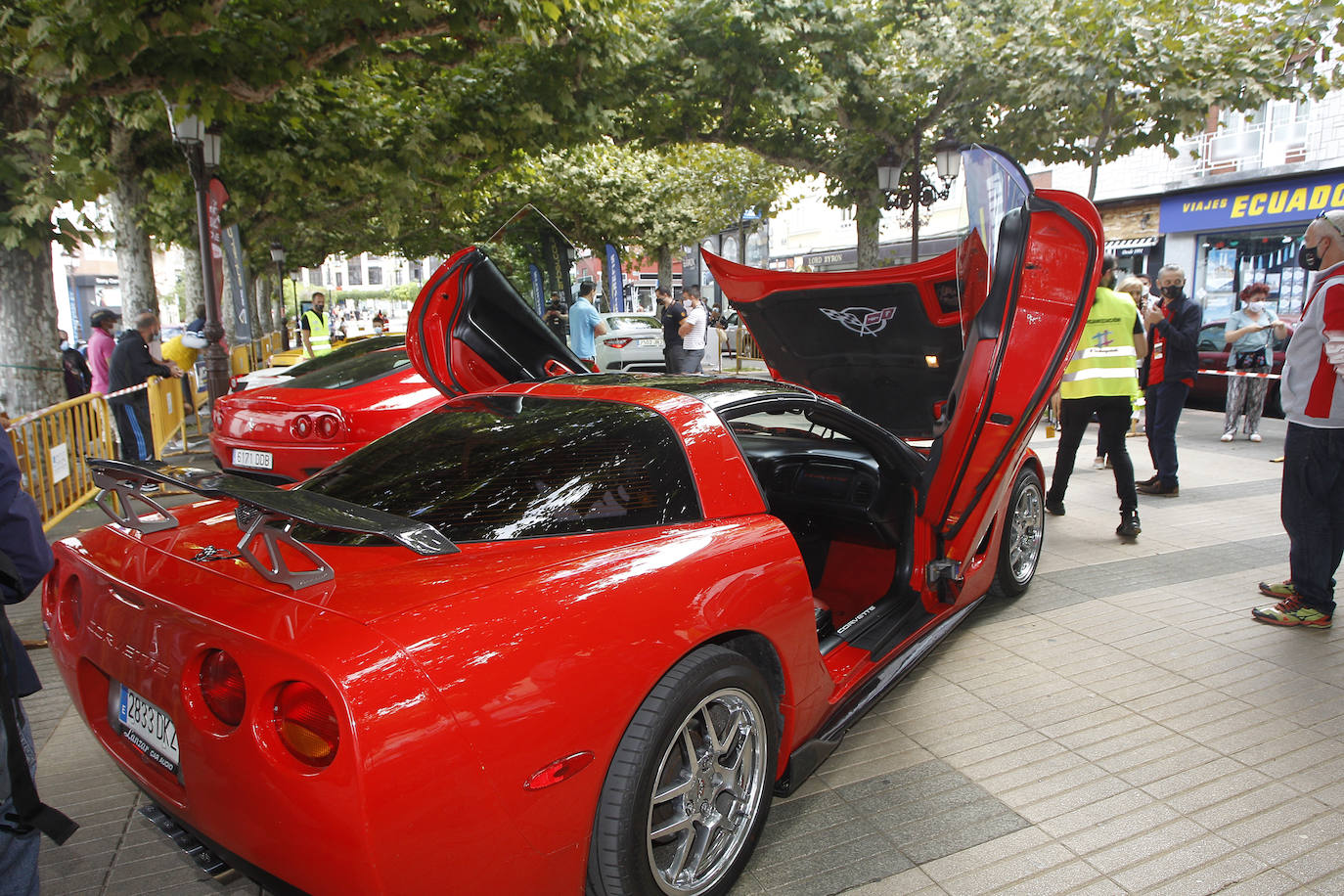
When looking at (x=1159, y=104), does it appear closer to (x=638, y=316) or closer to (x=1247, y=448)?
(x=1247, y=448)

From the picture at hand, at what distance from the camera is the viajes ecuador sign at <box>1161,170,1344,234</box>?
52.9 feet

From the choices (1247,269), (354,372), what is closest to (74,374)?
(354,372)

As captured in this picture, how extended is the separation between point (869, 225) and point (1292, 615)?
10716 mm

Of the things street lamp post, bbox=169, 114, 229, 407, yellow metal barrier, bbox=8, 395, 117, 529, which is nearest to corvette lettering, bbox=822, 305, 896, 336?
yellow metal barrier, bbox=8, 395, 117, 529

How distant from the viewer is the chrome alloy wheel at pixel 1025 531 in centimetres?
450

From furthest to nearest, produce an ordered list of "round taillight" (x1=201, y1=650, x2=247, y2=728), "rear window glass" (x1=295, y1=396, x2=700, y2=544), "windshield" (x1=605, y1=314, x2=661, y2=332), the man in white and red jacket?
"windshield" (x1=605, y1=314, x2=661, y2=332) → the man in white and red jacket → "rear window glass" (x1=295, y1=396, x2=700, y2=544) → "round taillight" (x1=201, y1=650, x2=247, y2=728)

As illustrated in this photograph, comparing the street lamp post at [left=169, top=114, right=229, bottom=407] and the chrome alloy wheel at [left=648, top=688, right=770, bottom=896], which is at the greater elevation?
the street lamp post at [left=169, top=114, right=229, bottom=407]

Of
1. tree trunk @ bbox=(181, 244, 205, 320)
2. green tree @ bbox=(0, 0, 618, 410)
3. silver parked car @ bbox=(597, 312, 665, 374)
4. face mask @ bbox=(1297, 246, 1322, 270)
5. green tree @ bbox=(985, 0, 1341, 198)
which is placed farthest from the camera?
silver parked car @ bbox=(597, 312, 665, 374)

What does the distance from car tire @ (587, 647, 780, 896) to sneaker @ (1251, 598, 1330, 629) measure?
3252 millimetres

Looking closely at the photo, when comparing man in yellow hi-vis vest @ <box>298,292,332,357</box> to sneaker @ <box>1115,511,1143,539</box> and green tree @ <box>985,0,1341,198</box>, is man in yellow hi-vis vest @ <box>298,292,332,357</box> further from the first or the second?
sneaker @ <box>1115,511,1143,539</box>

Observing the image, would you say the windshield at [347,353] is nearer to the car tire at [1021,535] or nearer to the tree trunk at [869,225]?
the car tire at [1021,535]

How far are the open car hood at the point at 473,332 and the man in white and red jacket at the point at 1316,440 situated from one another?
11.6 feet

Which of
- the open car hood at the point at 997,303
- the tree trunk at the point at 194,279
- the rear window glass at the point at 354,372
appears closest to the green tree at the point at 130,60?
the rear window glass at the point at 354,372

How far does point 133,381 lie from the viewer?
27.3 feet
